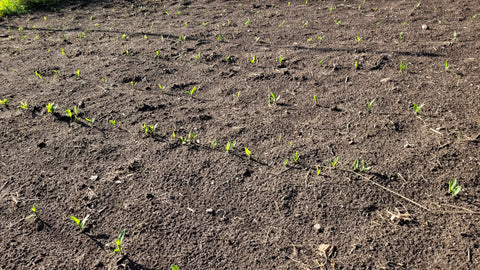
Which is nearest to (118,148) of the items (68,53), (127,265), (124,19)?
(127,265)

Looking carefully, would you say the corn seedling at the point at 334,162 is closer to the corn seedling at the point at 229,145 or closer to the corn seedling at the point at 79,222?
the corn seedling at the point at 229,145

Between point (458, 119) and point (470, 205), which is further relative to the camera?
point (458, 119)

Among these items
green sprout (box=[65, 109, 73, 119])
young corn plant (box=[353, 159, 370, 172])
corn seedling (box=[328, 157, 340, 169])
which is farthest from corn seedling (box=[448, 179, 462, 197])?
green sprout (box=[65, 109, 73, 119])

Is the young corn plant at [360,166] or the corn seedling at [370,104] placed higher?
the corn seedling at [370,104]

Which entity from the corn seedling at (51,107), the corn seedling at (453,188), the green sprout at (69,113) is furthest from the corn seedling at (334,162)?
the corn seedling at (51,107)

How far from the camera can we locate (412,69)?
345 centimetres

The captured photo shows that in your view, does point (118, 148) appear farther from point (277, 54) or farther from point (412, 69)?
point (412, 69)

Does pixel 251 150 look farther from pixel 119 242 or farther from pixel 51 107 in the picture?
pixel 51 107

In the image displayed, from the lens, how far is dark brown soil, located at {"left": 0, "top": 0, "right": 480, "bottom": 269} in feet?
6.20

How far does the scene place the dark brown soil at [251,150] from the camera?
6.20 ft

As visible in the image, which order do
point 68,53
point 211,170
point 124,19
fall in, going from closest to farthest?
point 211,170 < point 68,53 < point 124,19

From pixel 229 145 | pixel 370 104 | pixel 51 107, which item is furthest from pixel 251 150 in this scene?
pixel 51 107

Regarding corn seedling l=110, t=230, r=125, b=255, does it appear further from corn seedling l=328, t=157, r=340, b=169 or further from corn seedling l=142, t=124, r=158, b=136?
corn seedling l=328, t=157, r=340, b=169

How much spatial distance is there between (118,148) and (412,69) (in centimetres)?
294
